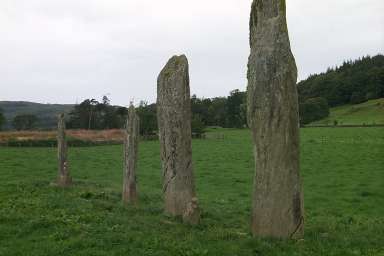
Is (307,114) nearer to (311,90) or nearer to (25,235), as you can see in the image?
(311,90)

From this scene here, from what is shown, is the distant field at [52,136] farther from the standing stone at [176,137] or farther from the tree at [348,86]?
the tree at [348,86]

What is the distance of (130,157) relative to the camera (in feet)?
55.0

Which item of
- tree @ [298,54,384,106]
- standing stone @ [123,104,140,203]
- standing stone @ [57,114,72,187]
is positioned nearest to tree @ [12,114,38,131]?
tree @ [298,54,384,106]

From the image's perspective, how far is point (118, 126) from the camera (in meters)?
99.3

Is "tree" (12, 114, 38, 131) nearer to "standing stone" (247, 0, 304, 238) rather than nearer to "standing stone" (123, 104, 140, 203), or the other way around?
"standing stone" (123, 104, 140, 203)

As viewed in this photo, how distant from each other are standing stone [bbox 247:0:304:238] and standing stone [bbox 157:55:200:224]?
3102mm

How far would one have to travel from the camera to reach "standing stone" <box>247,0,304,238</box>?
10.4 m

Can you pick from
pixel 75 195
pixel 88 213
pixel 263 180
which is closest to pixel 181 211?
pixel 88 213

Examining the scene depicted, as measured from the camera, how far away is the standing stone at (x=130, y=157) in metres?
16.3

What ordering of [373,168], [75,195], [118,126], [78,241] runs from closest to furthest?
[78,241]
[75,195]
[373,168]
[118,126]

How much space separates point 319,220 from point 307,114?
109 meters

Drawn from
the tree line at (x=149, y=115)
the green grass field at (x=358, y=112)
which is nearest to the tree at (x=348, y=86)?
the green grass field at (x=358, y=112)

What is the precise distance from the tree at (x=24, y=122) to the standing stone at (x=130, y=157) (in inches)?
3735

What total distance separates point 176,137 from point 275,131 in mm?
3859
